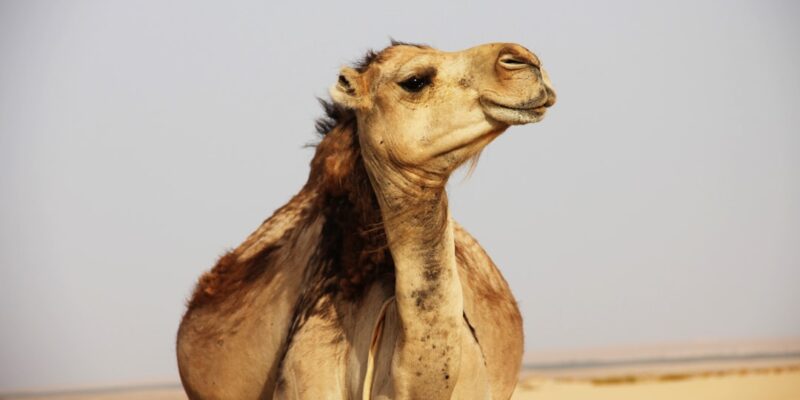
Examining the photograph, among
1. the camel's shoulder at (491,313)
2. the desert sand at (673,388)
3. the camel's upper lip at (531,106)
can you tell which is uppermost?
the camel's upper lip at (531,106)

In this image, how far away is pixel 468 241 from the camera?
7285mm

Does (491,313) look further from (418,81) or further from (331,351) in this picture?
(418,81)

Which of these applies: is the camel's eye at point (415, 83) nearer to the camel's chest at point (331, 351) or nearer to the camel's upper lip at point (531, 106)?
the camel's upper lip at point (531, 106)

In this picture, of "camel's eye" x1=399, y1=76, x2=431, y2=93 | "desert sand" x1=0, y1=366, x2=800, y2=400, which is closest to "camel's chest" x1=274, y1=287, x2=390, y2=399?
"camel's eye" x1=399, y1=76, x2=431, y2=93

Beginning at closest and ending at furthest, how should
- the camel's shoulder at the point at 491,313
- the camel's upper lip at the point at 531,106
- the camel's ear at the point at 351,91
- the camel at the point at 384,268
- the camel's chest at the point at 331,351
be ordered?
1. the camel's upper lip at the point at 531,106
2. the camel at the point at 384,268
3. the camel's ear at the point at 351,91
4. the camel's chest at the point at 331,351
5. the camel's shoulder at the point at 491,313

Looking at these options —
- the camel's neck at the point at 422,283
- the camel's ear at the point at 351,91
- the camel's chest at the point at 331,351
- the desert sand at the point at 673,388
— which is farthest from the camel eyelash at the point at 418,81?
the desert sand at the point at 673,388

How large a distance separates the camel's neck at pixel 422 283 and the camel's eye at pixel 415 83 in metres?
0.34

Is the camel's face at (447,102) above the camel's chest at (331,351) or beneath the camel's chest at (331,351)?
above

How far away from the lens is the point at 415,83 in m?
5.33

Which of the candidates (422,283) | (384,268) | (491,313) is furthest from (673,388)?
(422,283)

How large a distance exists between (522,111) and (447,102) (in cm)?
32

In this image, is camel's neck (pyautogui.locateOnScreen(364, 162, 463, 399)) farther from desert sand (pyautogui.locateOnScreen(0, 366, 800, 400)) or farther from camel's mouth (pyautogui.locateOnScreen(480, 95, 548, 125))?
desert sand (pyautogui.locateOnScreen(0, 366, 800, 400))

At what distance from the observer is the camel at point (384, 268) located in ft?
17.2

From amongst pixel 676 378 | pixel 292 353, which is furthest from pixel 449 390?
pixel 676 378
